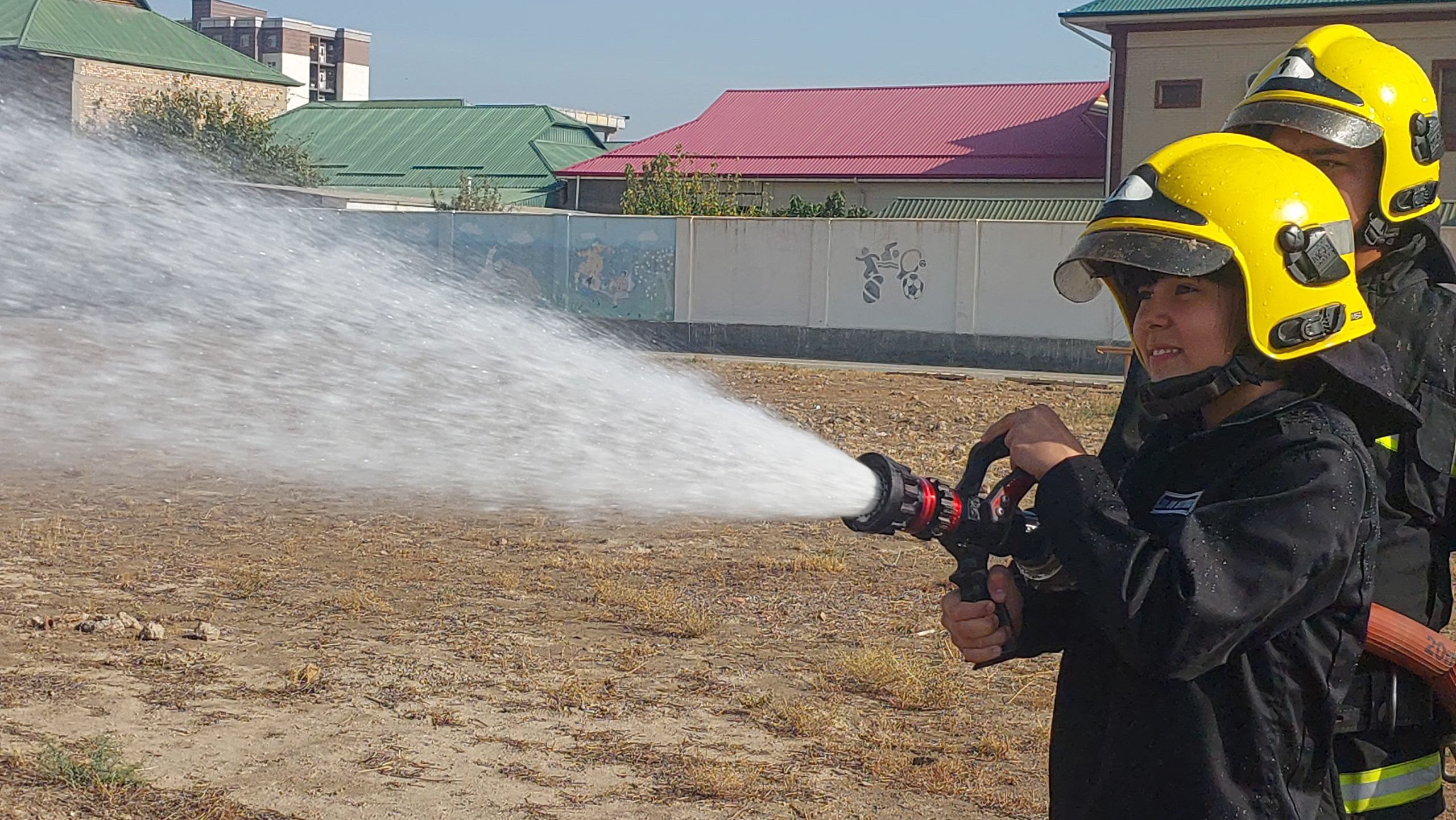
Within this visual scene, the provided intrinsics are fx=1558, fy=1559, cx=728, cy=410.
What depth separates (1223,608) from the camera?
205 cm

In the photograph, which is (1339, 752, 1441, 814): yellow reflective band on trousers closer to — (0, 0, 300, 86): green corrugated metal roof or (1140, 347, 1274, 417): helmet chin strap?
(1140, 347, 1274, 417): helmet chin strap

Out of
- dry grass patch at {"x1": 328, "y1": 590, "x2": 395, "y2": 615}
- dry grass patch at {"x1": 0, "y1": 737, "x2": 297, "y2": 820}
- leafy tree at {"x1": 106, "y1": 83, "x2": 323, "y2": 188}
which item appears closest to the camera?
dry grass patch at {"x1": 0, "y1": 737, "x2": 297, "y2": 820}

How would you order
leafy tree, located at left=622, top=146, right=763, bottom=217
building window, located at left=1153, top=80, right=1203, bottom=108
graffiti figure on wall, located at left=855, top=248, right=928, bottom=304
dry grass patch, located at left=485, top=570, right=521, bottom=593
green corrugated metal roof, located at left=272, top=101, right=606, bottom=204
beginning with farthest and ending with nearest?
green corrugated metal roof, located at left=272, top=101, right=606, bottom=204
leafy tree, located at left=622, top=146, right=763, bottom=217
building window, located at left=1153, top=80, right=1203, bottom=108
graffiti figure on wall, located at left=855, top=248, right=928, bottom=304
dry grass patch, located at left=485, top=570, right=521, bottom=593

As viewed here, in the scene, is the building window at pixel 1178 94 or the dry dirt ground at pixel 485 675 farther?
the building window at pixel 1178 94

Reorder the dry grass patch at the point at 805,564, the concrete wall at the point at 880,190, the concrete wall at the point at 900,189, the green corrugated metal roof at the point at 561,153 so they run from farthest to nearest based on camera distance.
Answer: the green corrugated metal roof at the point at 561,153 → the concrete wall at the point at 880,190 → the concrete wall at the point at 900,189 → the dry grass patch at the point at 805,564

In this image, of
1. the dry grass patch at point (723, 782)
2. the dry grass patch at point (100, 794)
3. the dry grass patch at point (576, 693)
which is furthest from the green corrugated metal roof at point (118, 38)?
the dry grass patch at point (723, 782)

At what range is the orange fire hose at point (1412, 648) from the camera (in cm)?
241

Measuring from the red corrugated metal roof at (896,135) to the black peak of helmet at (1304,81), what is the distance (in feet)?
118

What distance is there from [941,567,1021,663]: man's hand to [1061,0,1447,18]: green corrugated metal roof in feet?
101

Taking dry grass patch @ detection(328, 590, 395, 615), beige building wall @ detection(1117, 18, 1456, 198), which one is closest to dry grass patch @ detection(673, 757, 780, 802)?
dry grass patch @ detection(328, 590, 395, 615)

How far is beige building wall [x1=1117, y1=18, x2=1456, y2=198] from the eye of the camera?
1238 inches

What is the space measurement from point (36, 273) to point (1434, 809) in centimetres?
2530

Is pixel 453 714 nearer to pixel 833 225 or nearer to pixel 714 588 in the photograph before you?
pixel 714 588

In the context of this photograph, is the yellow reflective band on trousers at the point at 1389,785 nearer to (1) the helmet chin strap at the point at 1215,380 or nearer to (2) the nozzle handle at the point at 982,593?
(2) the nozzle handle at the point at 982,593
